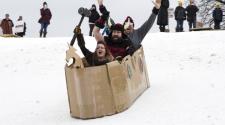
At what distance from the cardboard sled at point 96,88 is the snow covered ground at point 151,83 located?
0.18 meters

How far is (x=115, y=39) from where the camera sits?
38.8ft

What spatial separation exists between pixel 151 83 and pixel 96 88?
3.25 m

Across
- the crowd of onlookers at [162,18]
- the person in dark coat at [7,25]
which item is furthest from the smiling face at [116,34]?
the person in dark coat at [7,25]

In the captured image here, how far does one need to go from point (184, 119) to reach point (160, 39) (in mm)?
10421

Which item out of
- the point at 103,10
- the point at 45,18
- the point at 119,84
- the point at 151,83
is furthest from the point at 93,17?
the point at 119,84

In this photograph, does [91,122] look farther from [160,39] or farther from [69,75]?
[160,39]

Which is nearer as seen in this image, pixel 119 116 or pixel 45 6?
pixel 119 116

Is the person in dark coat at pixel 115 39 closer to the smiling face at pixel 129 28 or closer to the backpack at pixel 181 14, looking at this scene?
the smiling face at pixel 129 28

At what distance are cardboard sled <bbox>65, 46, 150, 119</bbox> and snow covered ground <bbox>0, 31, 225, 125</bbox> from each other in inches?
7.0

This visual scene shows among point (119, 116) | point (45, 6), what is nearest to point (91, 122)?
point (119, 116)

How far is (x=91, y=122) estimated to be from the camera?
10180 mm

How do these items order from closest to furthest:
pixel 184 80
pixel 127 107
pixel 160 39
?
pixel 127 107, pixel 184 80, pixel 160 39

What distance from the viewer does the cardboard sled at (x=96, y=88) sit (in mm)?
10297

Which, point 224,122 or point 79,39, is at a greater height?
point 79,39
